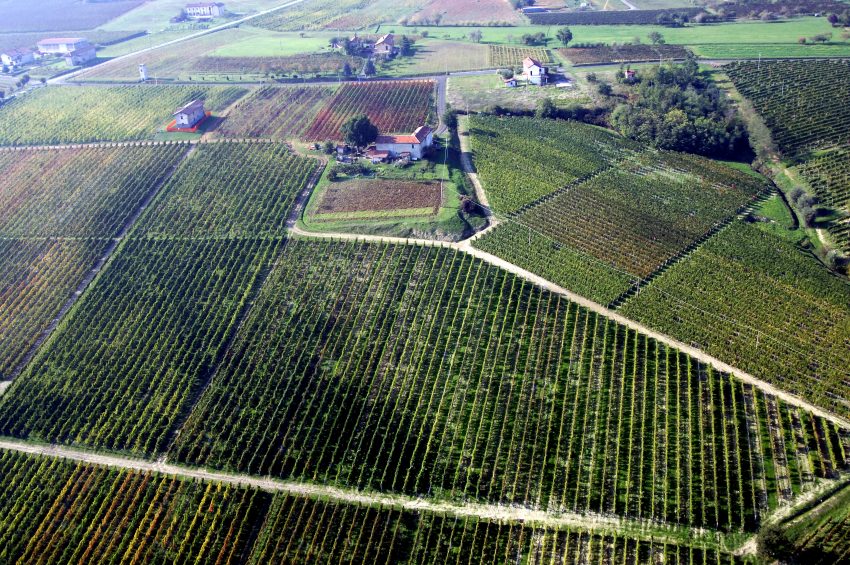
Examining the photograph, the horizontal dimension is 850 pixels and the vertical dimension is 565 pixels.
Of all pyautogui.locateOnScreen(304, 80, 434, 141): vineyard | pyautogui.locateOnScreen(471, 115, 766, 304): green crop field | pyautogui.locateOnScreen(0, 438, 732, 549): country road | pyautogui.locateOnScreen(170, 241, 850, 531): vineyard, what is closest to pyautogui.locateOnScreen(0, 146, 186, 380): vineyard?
pyautogui.locateOnScreen(0, 438, 732, 549): country road

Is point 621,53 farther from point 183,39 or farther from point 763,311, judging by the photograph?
point 183,39

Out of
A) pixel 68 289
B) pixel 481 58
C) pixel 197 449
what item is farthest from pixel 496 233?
pixel 481 58

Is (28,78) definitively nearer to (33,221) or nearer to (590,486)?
(33,221)

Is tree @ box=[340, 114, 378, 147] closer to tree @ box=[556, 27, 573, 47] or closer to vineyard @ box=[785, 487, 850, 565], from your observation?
tree @ box=[556, 27, 573, 47]

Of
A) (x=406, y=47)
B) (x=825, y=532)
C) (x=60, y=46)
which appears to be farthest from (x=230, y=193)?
(x=60, y=46)

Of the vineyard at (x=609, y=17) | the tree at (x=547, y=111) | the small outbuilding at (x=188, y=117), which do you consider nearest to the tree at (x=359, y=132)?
the tree at (x=547, y=111)

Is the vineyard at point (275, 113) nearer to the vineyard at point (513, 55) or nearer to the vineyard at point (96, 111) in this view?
the vineyard at point (96, 111)

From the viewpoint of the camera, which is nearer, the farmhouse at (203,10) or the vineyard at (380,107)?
the vineyard at (380,107)
